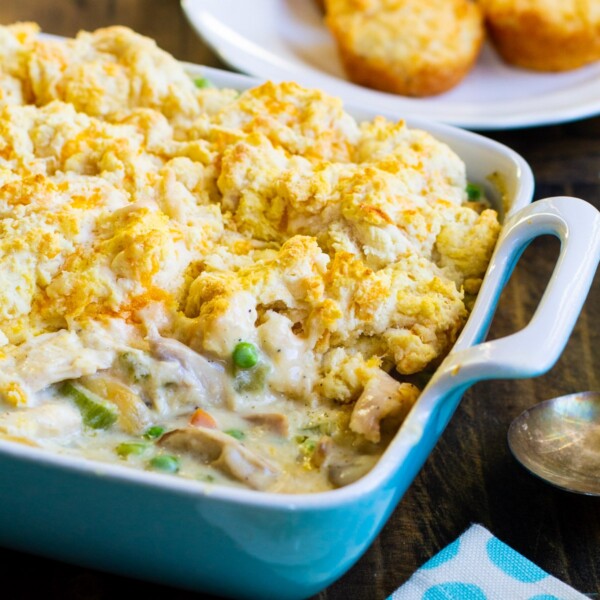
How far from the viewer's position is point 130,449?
7.06ft

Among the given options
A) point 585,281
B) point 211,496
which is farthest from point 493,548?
point 211,496

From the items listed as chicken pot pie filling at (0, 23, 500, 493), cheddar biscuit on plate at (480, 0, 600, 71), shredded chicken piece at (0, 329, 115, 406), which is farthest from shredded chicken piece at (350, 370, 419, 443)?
cheddar biscuit on plate at (480, 0, 600, 71)

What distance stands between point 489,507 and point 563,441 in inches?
13.3

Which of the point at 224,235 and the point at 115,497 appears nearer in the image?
the point at 115,497

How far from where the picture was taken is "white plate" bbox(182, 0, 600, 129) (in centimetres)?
420

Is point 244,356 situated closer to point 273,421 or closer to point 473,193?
point 273,421

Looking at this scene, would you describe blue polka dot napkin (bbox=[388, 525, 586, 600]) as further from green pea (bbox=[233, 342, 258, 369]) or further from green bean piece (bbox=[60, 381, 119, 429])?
A: green bean piece (bbox=[60, 381, 119, 429])

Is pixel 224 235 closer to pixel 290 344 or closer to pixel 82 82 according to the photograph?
pixel 290 344

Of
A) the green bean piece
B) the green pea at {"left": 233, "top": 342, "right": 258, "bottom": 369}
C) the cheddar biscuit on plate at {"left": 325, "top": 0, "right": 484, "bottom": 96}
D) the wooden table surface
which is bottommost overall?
the wooden table surface

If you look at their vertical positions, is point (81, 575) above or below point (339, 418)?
below

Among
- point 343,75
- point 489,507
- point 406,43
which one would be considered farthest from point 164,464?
point 343,75

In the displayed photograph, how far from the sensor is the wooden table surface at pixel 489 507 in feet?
7.58

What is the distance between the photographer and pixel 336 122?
3020mm

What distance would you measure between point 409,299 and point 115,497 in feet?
2.98
